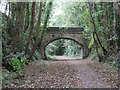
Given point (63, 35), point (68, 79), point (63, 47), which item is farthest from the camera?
point (63, 47)

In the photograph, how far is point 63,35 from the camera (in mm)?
19438

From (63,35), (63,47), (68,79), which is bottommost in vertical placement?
(63,47)

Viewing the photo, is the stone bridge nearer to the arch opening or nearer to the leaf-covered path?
the arch opening

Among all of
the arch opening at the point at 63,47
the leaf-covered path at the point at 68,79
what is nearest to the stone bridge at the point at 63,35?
the arch opening at the point at 63,47

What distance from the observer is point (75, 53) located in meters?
32.3

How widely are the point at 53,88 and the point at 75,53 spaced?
2757 cm

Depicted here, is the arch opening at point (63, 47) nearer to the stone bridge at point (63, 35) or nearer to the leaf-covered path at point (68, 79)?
the stone bridge at point (63, 35)

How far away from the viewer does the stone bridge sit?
19.1 m

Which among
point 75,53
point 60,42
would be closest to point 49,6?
point 75,53

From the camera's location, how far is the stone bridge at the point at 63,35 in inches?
751

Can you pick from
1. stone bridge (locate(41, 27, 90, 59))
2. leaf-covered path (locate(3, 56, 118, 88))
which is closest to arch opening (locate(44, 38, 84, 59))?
stone bridge (locate(41, 27, 90, 59))

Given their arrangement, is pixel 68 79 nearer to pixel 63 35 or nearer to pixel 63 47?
pixel 63 35

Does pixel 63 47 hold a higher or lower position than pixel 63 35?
lower

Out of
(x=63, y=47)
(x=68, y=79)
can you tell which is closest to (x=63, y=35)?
(x=68, y=79)
